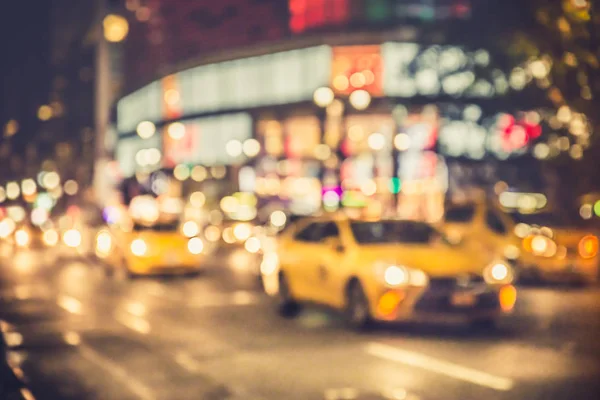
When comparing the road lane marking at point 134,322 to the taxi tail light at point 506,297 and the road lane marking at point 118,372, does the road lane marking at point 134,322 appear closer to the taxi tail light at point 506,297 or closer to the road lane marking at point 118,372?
the road lane marking at point 118,372

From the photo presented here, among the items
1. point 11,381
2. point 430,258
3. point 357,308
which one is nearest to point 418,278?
point 430,258

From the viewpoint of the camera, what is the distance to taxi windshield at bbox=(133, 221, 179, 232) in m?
24.3

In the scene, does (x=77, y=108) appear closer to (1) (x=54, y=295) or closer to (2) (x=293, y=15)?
(2) (x=293, y=15)

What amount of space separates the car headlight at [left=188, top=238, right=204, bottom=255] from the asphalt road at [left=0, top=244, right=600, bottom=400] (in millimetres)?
4758

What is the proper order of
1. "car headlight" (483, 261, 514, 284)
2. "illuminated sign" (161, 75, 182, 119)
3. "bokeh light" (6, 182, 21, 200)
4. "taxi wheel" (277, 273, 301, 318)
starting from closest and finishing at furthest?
"car headlight" (483, 261, 514, 284)
"taxi wheel" (277, 273, 301, 318)
"bokeh light" (6, 182, 21, 200)
"illuminated sign" (161, 75, 182, 119)

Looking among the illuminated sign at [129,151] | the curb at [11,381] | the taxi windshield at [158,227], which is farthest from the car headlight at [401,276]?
the illuminated sign at [129,151]

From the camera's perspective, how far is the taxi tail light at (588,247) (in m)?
20.4

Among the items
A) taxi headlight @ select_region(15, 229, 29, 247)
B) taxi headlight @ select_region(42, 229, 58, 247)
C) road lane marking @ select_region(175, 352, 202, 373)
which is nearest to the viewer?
road lane marking @ select_region(175, 352, 202, 373)

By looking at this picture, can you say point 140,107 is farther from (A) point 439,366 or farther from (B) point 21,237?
(A) point 439,366

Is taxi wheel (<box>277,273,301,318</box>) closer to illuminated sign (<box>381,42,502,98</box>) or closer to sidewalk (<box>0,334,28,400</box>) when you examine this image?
sidewalk (<box>0,334,28,400</box>)

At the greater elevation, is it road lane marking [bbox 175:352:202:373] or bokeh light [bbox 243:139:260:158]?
bokeh light [bbox 243:139:260:158]

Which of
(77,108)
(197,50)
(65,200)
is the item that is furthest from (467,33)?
(197,50)

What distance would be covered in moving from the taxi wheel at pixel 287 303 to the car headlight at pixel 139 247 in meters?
7.90

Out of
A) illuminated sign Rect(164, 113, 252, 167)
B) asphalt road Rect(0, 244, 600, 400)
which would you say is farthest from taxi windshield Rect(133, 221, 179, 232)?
illuminated sign Rect(164, 113, 252, 167)
